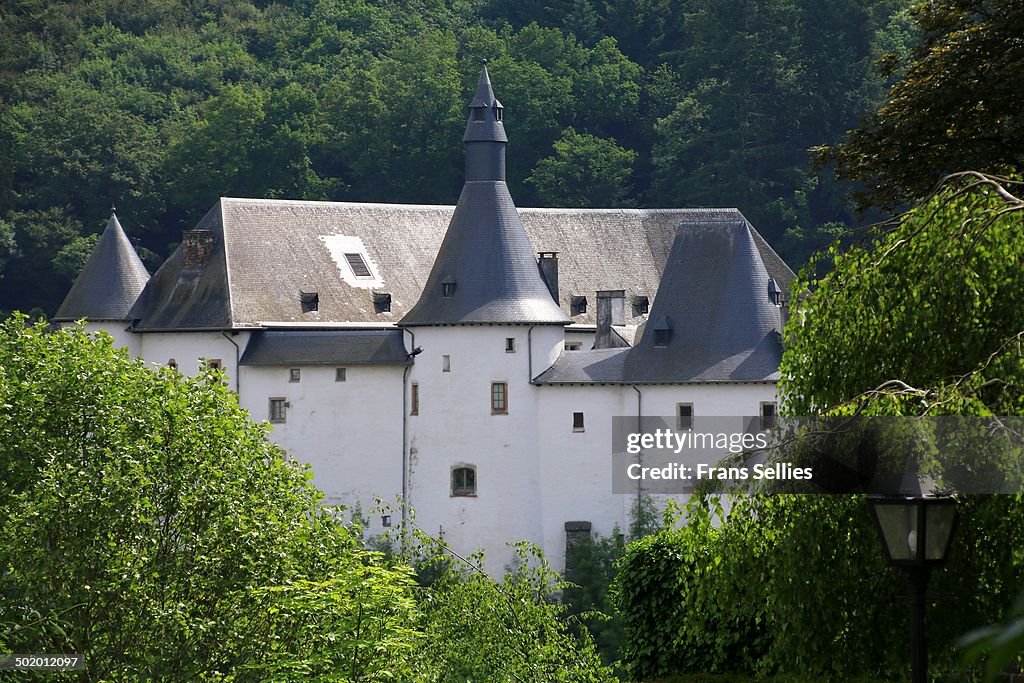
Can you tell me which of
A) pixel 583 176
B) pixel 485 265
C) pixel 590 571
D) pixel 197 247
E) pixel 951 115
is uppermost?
pixel 583 176

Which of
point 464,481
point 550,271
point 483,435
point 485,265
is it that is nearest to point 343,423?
point 464,481

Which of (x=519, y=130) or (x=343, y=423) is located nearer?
(x=343, y=423)

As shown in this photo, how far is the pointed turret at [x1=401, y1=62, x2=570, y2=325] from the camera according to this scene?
162 feet

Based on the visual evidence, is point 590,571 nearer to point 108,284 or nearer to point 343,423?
point 343,423

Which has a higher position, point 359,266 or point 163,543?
point 359,266

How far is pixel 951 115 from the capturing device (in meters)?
20.2

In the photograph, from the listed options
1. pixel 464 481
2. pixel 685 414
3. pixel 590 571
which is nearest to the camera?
pixel 590 571

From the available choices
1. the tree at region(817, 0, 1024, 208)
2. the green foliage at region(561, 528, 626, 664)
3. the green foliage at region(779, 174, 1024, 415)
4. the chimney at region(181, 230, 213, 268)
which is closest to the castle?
the chimney at region(181, 230, 213, 268)

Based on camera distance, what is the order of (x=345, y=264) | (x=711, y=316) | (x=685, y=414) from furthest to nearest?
(x=345, y=264)
(x=711, y=316)
(x=685, y=414)

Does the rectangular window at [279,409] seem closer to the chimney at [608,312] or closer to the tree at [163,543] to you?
the chimney at [608,312]

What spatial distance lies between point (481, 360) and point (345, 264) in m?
6.95

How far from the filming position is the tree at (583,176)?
7094 cm

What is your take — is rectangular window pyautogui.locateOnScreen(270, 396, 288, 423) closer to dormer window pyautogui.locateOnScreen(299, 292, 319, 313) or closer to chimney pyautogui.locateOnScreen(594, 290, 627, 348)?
dormer window pyautogui.locateOnScreen(299, 292, 319, 313)

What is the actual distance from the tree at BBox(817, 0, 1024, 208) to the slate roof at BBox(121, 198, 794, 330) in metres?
29.3
